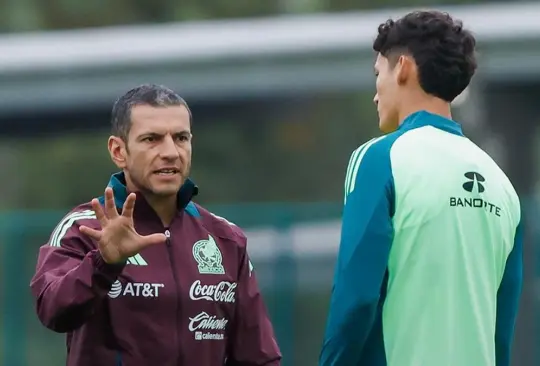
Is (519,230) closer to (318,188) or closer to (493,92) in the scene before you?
(493,92)

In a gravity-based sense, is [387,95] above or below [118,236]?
above

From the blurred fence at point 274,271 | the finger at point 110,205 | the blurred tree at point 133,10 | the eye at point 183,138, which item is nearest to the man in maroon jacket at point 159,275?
the eye at point 183,138

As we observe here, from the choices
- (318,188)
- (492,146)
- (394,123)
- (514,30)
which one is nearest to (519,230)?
(394,123)

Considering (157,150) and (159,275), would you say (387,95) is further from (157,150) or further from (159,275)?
(159,275)

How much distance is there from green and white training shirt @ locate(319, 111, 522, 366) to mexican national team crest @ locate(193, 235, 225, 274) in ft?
1.58

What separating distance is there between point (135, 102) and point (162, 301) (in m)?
0.62

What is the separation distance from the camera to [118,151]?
3957 millimetres

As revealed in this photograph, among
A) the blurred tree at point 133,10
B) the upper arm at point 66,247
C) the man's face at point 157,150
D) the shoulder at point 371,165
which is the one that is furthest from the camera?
→ the blurred tree at point 133,10

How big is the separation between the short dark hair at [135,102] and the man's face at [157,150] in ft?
0.06

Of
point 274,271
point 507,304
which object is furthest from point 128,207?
point 274,271

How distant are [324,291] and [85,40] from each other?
3069 millimetres

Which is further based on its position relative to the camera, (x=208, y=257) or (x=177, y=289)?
(x=208, y=257)

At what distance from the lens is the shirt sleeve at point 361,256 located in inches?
139

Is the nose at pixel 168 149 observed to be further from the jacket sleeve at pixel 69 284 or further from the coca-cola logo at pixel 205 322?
the coca-cola logo at pixel 205 322
